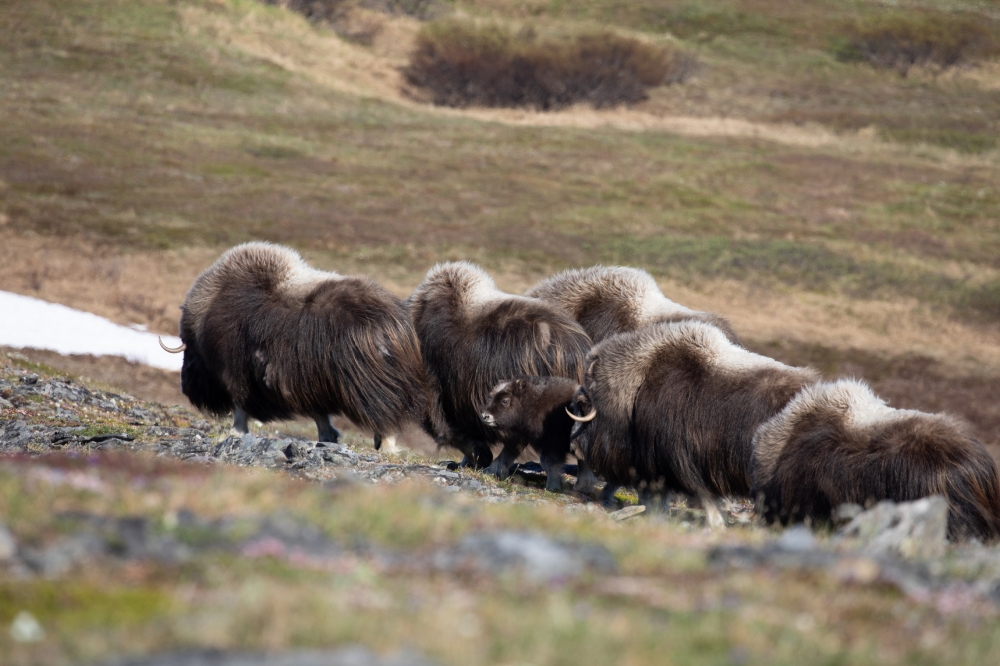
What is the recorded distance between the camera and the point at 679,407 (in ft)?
30.3

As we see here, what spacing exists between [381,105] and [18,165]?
2000 cm

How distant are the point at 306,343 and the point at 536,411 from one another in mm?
2734

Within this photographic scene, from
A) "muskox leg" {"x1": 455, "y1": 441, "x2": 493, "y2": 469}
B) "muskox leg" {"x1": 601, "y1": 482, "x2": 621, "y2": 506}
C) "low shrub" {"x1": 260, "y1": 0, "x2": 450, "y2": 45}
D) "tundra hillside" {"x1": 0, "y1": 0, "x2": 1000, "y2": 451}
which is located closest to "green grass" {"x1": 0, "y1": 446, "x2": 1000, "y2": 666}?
"muskox leg" {"x1": 601, "y1": 482, "x2": 621, "y2": 506}

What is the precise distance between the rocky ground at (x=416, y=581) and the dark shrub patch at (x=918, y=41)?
67.4 meters

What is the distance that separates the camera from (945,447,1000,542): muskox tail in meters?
7.06

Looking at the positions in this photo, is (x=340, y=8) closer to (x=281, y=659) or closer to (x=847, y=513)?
(x=847, y=513)

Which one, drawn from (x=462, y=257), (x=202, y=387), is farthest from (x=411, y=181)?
(x=202, y=387)

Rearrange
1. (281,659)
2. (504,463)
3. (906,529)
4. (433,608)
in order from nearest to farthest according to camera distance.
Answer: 1. (281,659)
2. (433,608)
3. (906,529)
4. (504,463)

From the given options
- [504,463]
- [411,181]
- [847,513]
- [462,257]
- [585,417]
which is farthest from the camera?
[411,181]

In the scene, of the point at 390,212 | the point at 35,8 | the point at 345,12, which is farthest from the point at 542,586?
the point at 345,12

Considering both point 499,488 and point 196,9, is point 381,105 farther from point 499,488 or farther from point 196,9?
point 499,488

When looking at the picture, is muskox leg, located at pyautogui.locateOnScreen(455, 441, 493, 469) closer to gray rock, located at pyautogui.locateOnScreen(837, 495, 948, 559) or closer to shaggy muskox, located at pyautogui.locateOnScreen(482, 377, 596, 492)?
shaggy muskox, located at pyautogui.locateOnScreen(482, 377, 596, 492)

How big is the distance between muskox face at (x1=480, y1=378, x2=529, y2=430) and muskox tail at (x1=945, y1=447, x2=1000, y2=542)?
4452 mm

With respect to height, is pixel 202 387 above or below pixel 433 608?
below
